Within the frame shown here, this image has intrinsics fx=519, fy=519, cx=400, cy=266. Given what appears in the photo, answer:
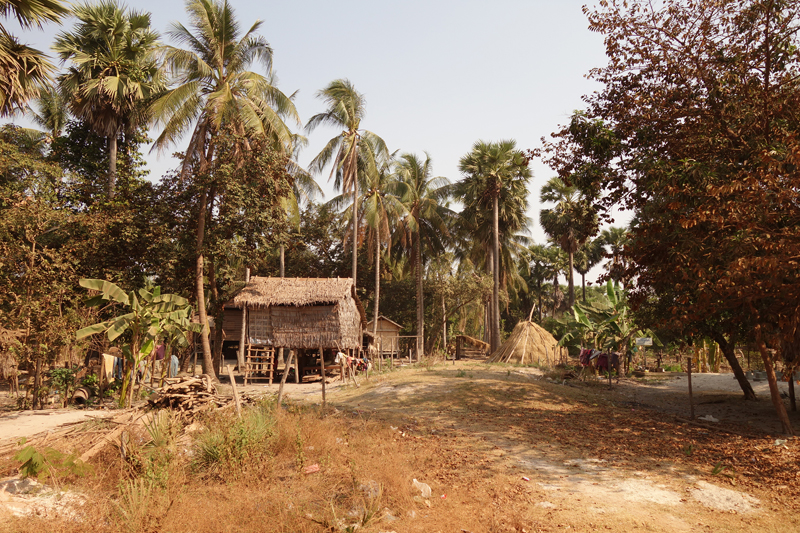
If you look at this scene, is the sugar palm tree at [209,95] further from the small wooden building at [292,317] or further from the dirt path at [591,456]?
the dirt path at [591,456]

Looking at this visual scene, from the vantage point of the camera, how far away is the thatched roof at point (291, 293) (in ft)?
62.3

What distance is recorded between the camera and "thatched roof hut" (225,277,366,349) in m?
19.0

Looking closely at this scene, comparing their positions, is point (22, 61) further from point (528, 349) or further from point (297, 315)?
point (528, 349)

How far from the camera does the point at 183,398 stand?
27.5 feet

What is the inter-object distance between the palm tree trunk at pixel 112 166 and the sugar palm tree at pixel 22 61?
29.8ft

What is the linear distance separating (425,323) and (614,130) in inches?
1086

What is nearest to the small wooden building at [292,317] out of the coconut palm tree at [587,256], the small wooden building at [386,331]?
the small wooden building at [386,331]

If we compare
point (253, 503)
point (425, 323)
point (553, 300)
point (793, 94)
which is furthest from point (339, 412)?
point (553, 300)

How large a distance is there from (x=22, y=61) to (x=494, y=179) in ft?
79.5

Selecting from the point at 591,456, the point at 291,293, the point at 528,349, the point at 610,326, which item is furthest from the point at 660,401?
the point at 291,293

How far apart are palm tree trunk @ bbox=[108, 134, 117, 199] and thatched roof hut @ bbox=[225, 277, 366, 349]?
18.7ft

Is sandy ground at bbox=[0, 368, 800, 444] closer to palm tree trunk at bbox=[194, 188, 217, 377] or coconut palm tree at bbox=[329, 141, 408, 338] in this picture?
palm tree trunk at bbox=[194, 188, 217, 377]

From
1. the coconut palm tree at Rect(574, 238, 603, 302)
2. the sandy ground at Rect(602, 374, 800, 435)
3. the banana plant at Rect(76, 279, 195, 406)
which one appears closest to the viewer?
the banana plant at Rect(76, 279, 195, 406)

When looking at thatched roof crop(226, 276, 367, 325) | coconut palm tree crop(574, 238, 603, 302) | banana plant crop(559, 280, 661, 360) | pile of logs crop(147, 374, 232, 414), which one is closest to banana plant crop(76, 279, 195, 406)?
pile of logs crop(147, 374, 232, 414)
